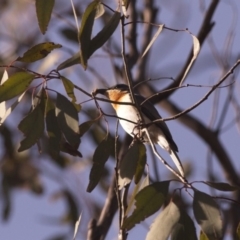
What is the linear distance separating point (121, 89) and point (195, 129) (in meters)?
0.88

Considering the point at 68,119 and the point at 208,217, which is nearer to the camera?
the point at 208,217

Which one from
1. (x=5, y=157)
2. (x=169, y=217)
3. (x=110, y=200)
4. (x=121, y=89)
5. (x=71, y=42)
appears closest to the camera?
(x=169, y=217)

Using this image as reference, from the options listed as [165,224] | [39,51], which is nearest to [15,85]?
[39,51]

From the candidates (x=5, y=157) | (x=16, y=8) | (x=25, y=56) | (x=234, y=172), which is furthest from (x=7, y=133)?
(x=25, y=56)

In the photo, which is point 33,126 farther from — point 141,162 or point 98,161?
point 141,162

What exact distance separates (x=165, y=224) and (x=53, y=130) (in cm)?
50

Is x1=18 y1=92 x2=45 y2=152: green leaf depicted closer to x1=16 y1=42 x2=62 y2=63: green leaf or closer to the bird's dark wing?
x1=16 y1=42 x2=62 y2=63: green leaf

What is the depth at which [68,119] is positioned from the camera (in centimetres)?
242

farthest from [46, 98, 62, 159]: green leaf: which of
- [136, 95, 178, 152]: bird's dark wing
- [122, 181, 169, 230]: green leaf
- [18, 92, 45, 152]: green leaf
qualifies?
[136, 95, 178, 152]: bird's dark wing

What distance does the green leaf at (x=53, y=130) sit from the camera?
246 cm

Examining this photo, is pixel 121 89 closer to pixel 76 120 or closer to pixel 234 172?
pixel 234 172

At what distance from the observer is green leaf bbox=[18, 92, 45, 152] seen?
245 centimetres

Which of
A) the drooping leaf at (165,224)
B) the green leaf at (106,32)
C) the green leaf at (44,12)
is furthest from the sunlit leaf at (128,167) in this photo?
the green leaf at (44,12)

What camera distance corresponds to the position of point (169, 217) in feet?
7.66
